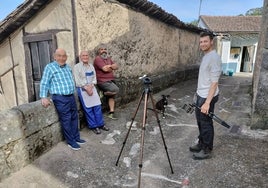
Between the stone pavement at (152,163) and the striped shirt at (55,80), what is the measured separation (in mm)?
936

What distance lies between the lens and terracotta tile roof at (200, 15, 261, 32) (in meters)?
18.9

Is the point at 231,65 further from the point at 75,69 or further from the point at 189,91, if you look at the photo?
the point at 75,69

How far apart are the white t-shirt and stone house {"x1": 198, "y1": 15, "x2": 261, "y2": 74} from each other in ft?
51.1

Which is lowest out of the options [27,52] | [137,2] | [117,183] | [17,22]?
[117,183]

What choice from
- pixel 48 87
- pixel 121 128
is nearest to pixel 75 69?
pixel 48 87

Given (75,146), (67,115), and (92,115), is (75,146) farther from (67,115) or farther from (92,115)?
(92,115)

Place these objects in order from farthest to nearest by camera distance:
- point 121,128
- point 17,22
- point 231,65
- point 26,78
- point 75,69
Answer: point 231,65 < point 26,78 < point 17,22 < point 121,128 < point 75,69

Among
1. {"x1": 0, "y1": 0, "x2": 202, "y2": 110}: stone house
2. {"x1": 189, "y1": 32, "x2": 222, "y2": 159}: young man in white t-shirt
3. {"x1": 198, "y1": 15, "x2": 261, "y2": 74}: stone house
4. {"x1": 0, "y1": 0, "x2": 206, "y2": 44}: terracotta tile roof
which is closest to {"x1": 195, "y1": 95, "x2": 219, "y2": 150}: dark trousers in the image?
{"x1": 189, "y1": 32, "x2": 222, "y2": 159}: young man in white t-shirt

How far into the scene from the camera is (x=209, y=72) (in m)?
3.27

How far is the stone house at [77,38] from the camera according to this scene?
474cm

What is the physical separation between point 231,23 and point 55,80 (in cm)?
2024

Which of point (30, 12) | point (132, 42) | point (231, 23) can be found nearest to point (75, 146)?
point (30, 12)

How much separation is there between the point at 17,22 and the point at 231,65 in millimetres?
18067

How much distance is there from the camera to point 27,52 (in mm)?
5715
